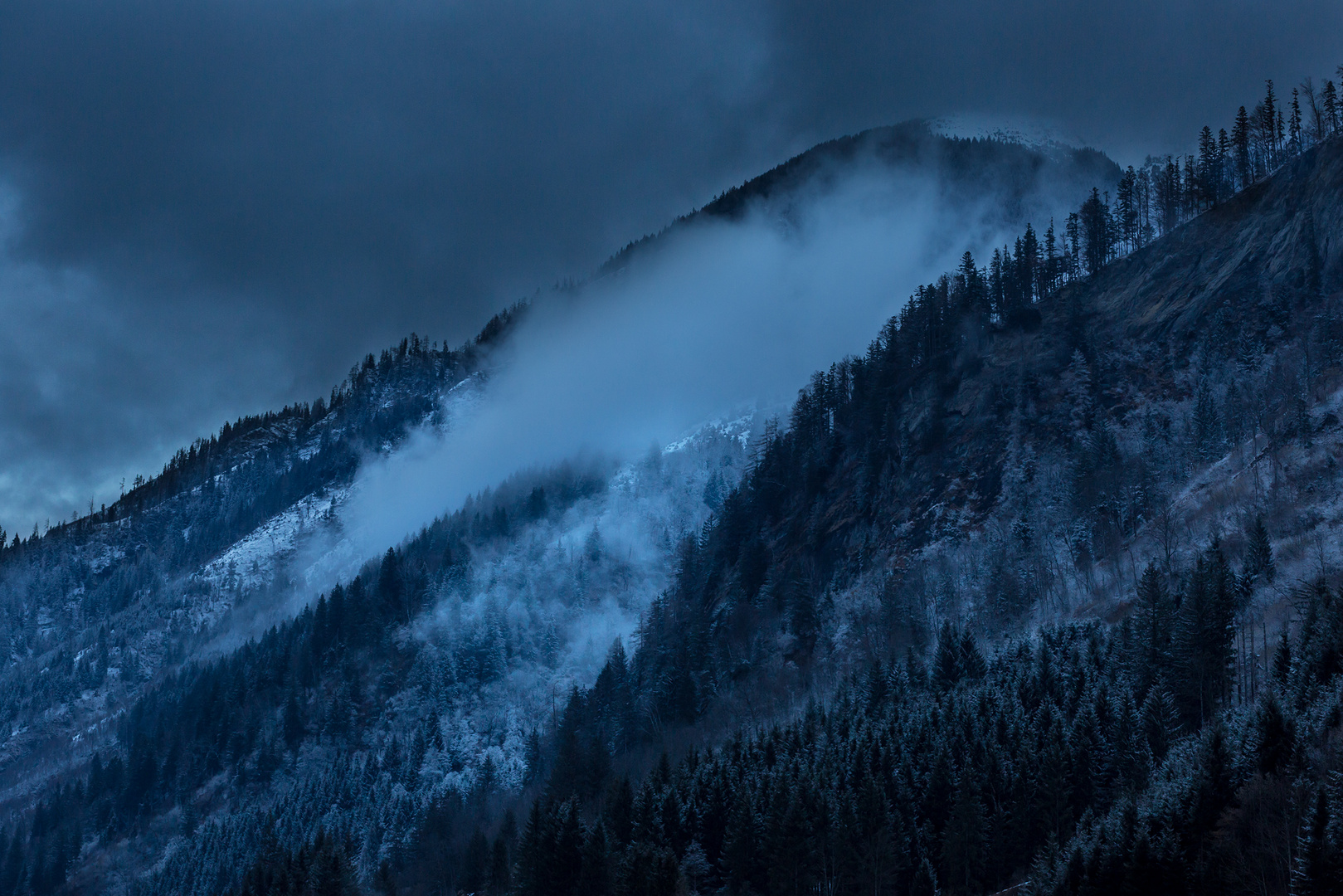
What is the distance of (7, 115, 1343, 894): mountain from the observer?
223 feet

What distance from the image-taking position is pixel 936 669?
10306 cm

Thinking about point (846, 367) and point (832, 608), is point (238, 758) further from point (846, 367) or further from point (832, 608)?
point (846, 367)

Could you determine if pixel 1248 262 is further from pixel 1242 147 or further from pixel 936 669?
pixel 936 669

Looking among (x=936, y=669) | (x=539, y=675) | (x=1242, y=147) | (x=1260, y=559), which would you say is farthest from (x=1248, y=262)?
(x=539, y=675)

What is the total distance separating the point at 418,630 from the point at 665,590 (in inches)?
1757

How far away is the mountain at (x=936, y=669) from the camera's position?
68.0 m

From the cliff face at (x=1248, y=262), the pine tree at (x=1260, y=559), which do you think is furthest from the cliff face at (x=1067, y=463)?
the pine tree at (x=1260, y=559)

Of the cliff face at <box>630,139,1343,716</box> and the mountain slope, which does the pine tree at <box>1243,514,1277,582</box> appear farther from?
the mountain slope

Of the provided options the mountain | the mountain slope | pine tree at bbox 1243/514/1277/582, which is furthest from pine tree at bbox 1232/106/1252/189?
pine tree at bbox 1243/514/1277/582

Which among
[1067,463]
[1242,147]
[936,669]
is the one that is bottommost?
[936,669]

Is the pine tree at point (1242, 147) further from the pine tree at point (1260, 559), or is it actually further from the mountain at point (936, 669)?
the pine tree at point (1260, 559)

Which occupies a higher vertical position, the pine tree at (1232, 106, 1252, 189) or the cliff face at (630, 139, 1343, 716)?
the pine tree at (1232, 106, 1252, 189)

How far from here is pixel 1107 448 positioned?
124 meters

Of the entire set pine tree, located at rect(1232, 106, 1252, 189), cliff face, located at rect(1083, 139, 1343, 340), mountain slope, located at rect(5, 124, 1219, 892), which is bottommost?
mountain slope, located at rect(5, 124, 1219, 892)
